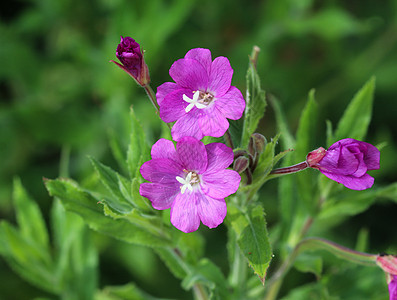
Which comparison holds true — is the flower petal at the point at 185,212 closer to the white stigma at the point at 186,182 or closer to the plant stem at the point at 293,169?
the white stigma at the point at 186,182

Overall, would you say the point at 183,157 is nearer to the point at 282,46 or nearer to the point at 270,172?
the point at 270,172

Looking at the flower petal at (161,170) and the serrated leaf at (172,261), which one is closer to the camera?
the flower petal at (161,170)

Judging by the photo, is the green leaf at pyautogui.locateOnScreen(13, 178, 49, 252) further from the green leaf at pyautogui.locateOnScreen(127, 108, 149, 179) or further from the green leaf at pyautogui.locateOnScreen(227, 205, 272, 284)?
the green leaf at pyautogui.locateOnScreen(227, 205, 272, 284)

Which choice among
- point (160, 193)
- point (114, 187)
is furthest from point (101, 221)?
point (160, 193)

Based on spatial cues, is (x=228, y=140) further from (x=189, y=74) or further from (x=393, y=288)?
(x=393, y=288)

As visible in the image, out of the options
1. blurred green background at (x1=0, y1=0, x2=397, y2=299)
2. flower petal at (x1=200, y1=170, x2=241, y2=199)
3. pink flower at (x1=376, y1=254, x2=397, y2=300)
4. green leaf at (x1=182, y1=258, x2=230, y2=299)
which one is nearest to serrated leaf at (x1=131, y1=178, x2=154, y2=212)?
flower petal at (x1=200, y1=170, x2=241, y2=199)

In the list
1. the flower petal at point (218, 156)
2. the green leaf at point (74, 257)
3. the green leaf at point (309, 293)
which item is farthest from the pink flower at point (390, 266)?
the green leaf at point (74, 257)
